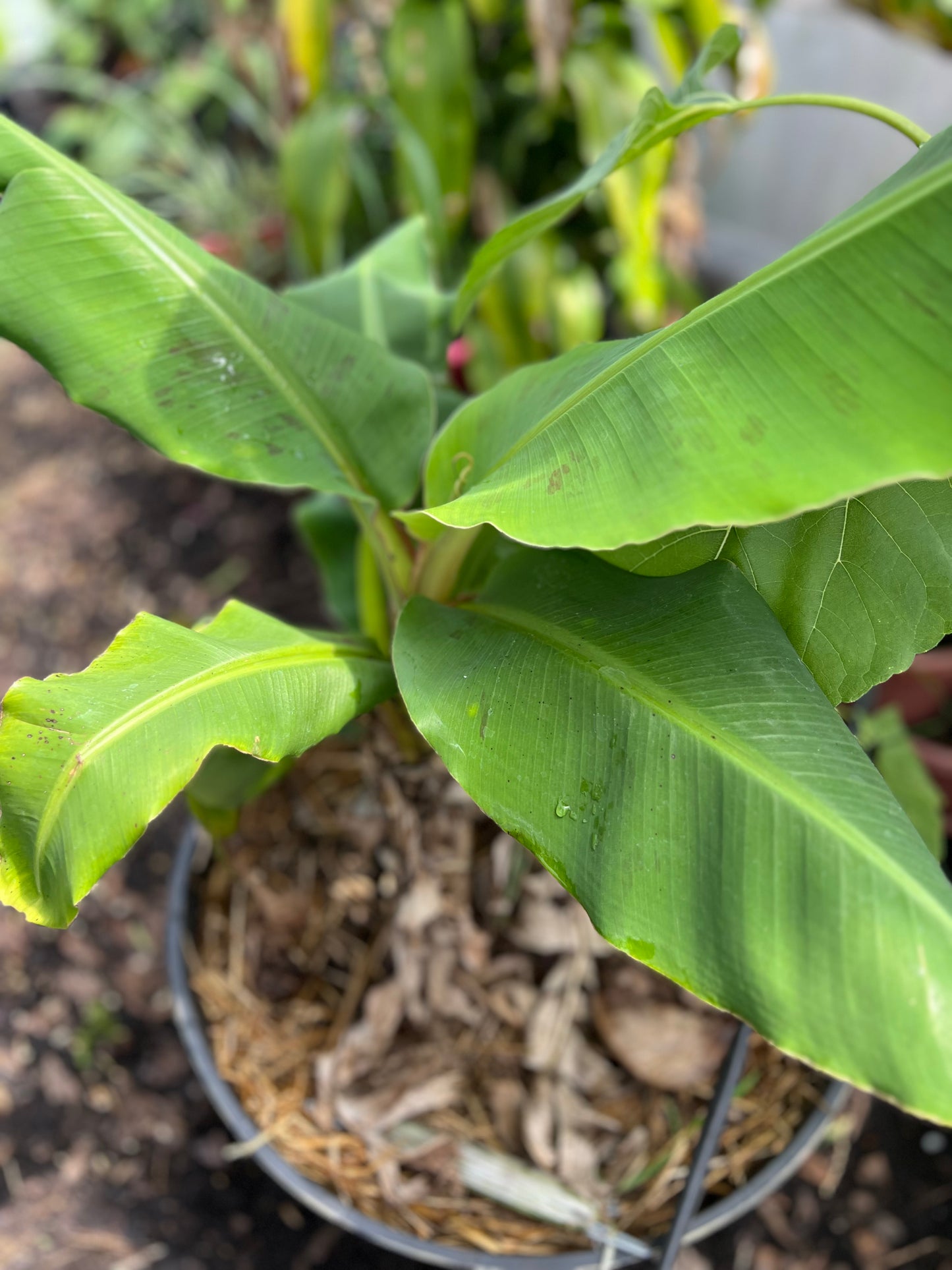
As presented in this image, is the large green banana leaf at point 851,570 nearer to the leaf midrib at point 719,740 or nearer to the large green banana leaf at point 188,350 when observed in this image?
the leaf midrib at point 719,740

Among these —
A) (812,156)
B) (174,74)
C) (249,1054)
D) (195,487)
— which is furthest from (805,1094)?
(174,74)

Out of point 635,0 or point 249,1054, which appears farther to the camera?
point 635,0

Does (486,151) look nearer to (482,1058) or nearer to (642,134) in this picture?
(642,134)

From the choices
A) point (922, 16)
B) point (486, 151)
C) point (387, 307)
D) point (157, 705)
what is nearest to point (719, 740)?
point (157, 705)

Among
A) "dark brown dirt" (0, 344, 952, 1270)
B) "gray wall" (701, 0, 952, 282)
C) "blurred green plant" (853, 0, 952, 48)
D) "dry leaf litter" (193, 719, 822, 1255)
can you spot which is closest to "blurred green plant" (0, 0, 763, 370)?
"gray wall" (701, 0, 952, 282)

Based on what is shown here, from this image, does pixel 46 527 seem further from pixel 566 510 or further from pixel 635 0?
pixel 566 510

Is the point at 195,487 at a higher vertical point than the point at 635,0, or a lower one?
lower

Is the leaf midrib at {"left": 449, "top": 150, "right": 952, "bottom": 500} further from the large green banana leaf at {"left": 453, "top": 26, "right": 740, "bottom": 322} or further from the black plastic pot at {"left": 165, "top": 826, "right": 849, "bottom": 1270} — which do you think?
the black plastic pot at {"left": 165, "top": 826, "right": 849, "bottom": 1270}
